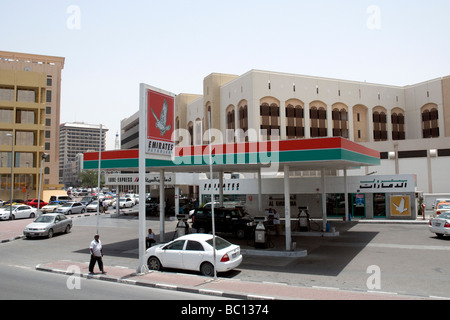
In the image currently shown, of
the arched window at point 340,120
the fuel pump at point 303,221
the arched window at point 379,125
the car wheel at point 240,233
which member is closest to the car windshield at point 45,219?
the car wheel at point 240,233

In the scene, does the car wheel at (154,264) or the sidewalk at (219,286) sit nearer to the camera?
the sidewalk at (219,286)

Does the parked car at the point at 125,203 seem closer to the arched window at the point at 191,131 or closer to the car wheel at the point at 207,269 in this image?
the arched window at the point at 191,131

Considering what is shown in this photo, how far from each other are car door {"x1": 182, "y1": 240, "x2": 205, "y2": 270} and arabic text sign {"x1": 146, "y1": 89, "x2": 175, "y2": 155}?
4.25 m

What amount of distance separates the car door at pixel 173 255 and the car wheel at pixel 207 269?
940 millimetres

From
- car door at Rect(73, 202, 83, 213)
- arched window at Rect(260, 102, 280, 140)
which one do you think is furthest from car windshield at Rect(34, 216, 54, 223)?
arched window at Rect(260, 102, 280, 140)

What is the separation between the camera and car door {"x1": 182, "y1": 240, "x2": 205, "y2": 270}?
45.6 ft

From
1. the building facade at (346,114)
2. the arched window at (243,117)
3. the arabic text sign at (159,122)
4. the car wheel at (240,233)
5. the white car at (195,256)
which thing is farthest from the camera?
the arched window at (243,117)

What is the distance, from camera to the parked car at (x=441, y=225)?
20778 mm

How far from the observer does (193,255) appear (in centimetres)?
1402

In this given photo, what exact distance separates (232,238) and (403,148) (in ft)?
108

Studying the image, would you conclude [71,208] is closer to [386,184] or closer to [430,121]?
[386,184]
